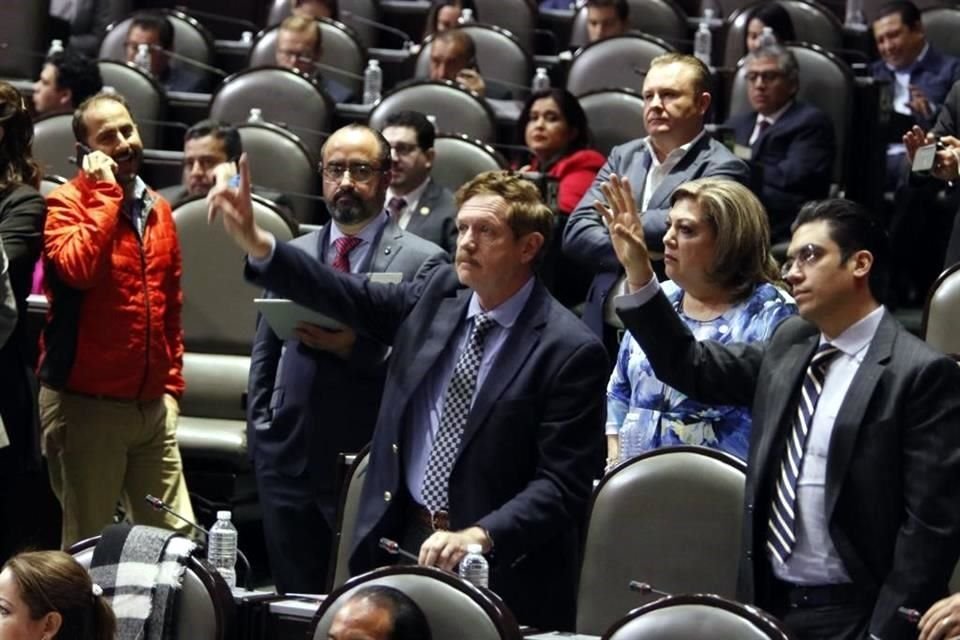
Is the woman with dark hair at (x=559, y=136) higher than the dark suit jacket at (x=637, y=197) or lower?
lower

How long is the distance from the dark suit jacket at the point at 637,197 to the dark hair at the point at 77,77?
248cm

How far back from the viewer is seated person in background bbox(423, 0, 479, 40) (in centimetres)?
802

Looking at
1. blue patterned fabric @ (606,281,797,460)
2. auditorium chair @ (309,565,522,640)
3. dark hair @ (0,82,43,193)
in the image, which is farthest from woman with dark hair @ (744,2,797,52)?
auditorium chair @ (309,565,522,640)

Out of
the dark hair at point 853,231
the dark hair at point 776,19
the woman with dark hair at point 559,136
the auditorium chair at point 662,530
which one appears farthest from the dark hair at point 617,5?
the dark hair at point 853,231

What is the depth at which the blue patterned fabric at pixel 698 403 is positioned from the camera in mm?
3631

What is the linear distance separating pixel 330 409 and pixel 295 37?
3247mm

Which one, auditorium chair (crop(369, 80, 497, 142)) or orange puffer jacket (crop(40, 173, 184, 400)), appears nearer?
orange puffer jacket (crop(40, 173, 184, 400))

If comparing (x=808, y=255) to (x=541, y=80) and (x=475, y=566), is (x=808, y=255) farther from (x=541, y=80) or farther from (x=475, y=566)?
(x=541, y=80)

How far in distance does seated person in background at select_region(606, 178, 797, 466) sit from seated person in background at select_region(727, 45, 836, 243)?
103 inches

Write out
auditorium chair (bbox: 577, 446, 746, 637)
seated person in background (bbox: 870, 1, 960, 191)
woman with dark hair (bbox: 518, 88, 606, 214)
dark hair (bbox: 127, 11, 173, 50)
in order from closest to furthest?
auditorium chair (bbox: 577, 446, 746, 637) < woman with dark hair (bbox: 518, 88, 606, 214) < seated person in background (bbox: 870, 1, 960, 191) < dark hair (bbox: 127, 11, 173, 50)

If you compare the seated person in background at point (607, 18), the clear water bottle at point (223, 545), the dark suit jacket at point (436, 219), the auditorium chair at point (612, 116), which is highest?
the seated person in background at point (607, 18)

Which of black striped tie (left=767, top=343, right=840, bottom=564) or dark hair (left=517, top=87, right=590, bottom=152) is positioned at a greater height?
black striped tie (left=767, top=343, right=840, bottom=564)

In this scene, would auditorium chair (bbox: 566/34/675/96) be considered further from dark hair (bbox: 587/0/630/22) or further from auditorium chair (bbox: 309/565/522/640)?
auditorium chair (bbox: 309/565/522/640)

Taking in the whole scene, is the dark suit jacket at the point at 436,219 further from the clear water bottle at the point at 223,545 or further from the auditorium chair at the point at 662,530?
the auditorium chair at the point at 662,530
